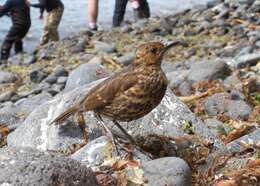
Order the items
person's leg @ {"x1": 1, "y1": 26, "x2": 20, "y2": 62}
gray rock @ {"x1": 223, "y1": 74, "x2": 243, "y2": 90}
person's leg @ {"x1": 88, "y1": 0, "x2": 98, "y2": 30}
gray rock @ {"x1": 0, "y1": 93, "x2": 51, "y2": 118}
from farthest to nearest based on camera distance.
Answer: person's leg @ {"x1": 88, "y1": 0, "x2": 98, "y2": 30}, person's leg @ {"x1": 1, "y1": 26, "x2": 20, "y2": 62}, gray rock @ {"x1": 0, "y1": 93, "x2": 51, "y2": 118}, gray rock @ {"x1": 223, "y1": 74, "x2": 243, "y2": 90}

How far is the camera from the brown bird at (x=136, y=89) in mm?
4699

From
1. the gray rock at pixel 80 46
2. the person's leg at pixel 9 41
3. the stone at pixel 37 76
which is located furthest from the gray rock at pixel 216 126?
the person's leg at pixel 9 41

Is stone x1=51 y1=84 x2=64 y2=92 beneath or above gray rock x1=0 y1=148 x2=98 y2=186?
beneath

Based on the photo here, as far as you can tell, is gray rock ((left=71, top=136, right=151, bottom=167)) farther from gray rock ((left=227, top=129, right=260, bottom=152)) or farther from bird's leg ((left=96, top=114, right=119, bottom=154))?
gray rock ((left=227, top=129, right=260, bottom=152))

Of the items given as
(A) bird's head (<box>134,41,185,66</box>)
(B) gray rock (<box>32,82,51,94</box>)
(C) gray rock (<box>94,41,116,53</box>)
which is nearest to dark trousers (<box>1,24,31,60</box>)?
(C) gray rock (<box>94,41,116,53</box>)

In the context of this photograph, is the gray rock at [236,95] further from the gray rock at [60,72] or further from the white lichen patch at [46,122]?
the gray rock at [60,72]

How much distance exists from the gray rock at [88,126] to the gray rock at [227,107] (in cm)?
165

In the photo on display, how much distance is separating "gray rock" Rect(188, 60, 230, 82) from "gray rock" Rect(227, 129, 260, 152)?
3331mm

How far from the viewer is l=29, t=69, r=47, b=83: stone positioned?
506 inches

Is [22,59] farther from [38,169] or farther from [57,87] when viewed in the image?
[38,169]

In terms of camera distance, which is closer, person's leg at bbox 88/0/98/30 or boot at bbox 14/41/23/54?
boot at bbox 14/41/23/54

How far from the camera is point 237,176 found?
469 centimetres

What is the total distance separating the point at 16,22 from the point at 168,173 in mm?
13437

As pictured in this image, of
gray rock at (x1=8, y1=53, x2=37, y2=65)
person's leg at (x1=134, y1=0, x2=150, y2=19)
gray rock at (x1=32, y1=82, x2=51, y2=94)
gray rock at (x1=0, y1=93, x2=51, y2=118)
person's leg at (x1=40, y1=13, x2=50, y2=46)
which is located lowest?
person's leg at (x1=134, y1=0, x2=150, y2=19)
